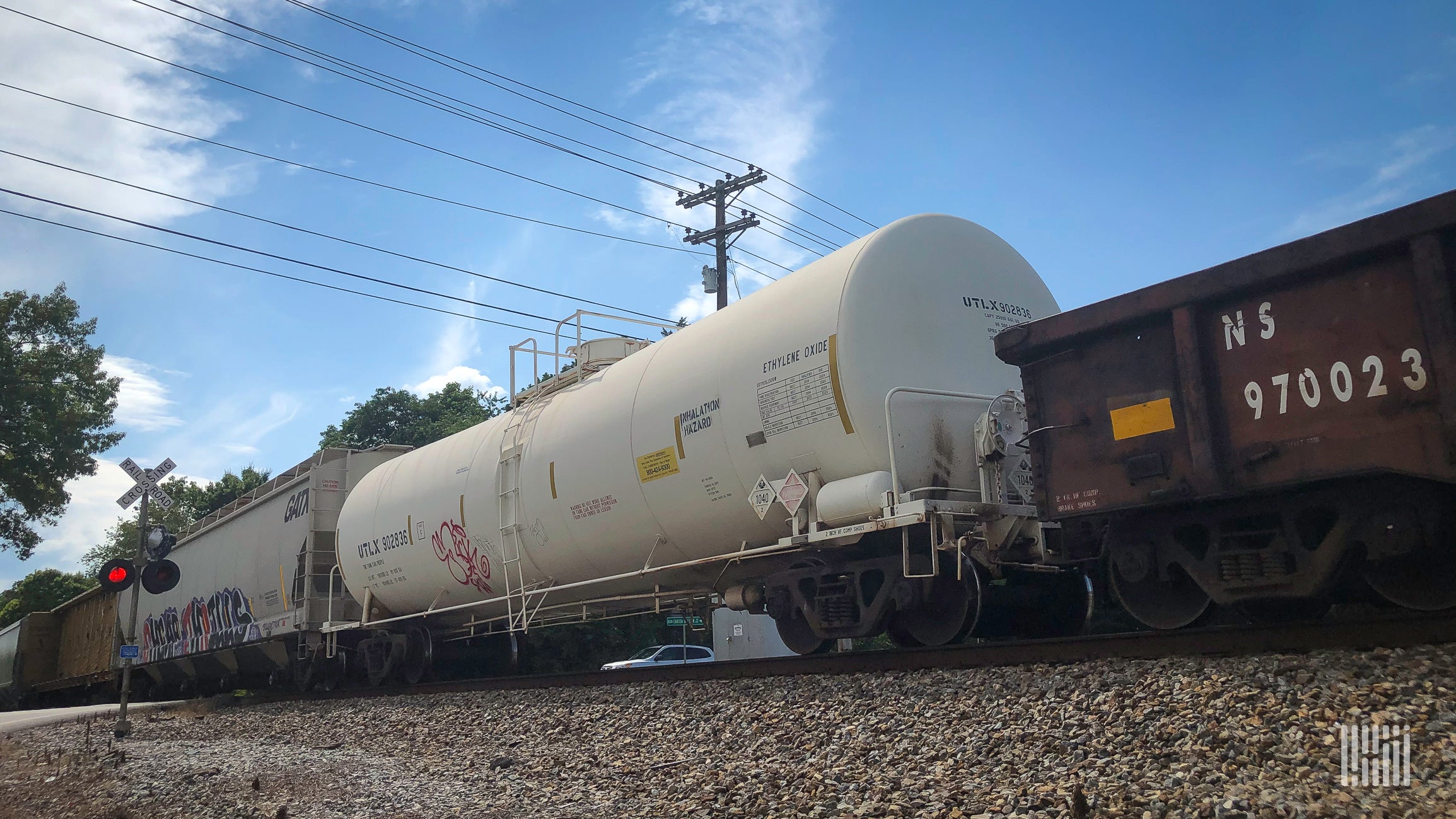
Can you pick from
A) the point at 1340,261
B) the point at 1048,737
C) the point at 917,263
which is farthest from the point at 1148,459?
the point at 917,263

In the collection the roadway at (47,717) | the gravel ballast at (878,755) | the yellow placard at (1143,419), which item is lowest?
the roadway at (47,717)

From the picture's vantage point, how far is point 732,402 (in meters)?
8.58

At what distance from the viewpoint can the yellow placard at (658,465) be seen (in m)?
9.13

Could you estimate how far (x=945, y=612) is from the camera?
768 centimetres

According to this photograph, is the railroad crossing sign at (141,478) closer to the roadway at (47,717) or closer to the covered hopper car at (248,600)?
the covered hopper car at (248,600)

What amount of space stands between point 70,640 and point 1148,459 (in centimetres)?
3190

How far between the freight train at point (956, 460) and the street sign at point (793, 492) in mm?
20

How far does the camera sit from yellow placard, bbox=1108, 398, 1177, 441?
5.87m

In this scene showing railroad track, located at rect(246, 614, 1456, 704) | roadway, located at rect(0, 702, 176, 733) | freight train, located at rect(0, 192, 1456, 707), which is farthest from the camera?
roadway, located at rect(0, 702, 176, 733)

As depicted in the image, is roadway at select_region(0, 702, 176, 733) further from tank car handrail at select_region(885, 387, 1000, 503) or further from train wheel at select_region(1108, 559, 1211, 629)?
train wheel at select_region(1108, 559, 1211, 629)

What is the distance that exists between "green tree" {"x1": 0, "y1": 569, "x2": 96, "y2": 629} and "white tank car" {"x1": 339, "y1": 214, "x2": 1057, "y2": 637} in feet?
192

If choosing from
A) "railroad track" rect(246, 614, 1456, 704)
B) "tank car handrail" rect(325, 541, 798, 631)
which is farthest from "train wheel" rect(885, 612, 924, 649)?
"tank car handrail" rect(325, 541, 798, 631)

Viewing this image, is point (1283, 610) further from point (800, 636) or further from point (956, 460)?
point (800, 636)

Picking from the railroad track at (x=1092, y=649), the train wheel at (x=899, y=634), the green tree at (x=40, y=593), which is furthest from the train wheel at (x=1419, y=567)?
the green tree at (x=40, y=593)
